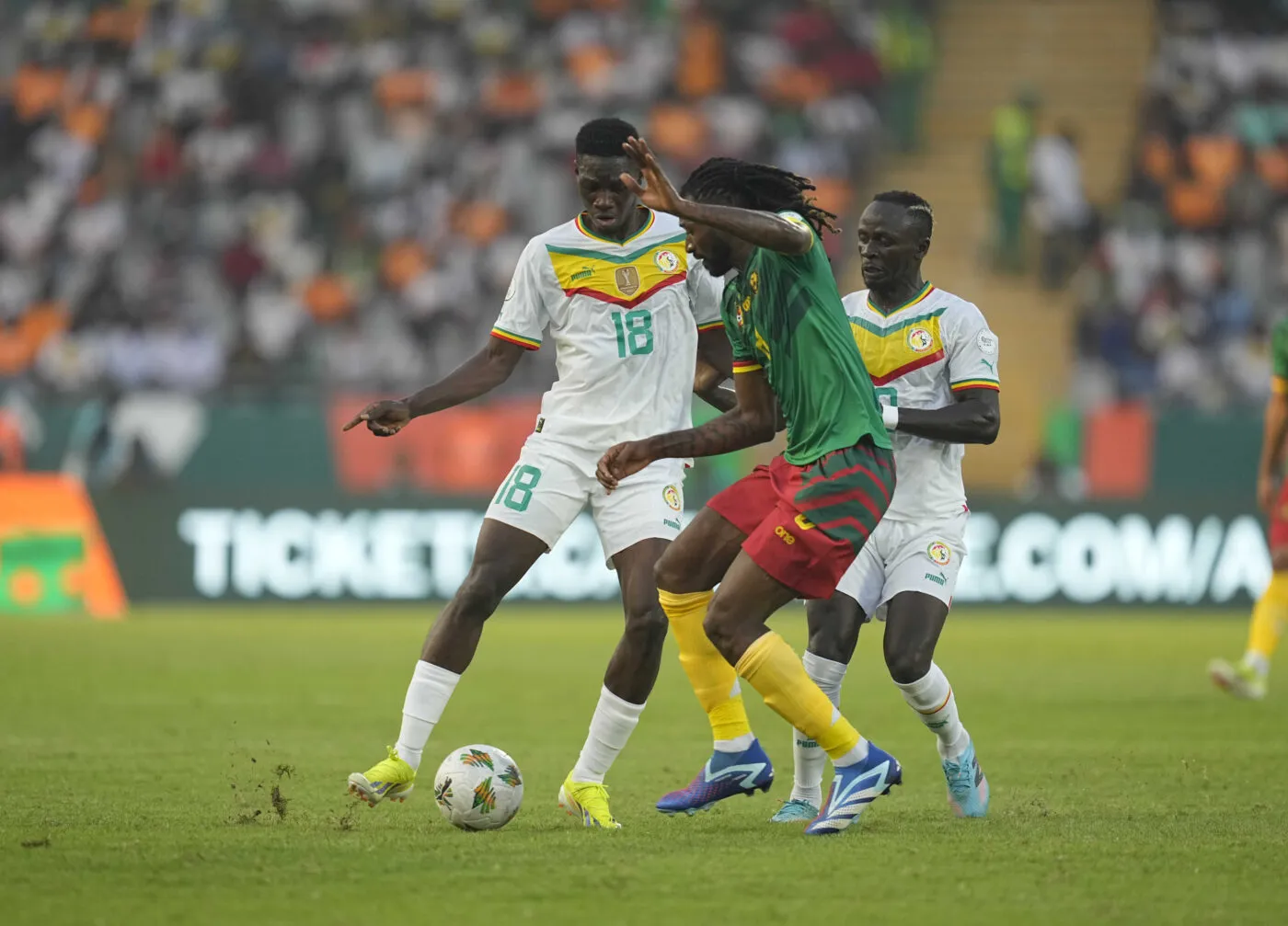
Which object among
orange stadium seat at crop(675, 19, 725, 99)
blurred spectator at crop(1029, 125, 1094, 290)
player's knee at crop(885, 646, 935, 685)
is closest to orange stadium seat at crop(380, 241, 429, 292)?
orange stadium seat at crop(675, 19, 725, 99)

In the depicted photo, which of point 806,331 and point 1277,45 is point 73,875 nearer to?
point 806,331

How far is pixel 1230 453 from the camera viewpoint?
20.5m

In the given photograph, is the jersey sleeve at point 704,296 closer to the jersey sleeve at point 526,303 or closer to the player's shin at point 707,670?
the jersey sleeve at point 526,303

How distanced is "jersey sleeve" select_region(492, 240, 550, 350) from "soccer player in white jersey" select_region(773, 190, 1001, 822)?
1242mm

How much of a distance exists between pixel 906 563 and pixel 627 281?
1527 millimetres

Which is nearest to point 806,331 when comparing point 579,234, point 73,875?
point 579,234

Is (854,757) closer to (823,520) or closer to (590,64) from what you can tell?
(823,520)

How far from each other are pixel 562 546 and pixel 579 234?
10.9m

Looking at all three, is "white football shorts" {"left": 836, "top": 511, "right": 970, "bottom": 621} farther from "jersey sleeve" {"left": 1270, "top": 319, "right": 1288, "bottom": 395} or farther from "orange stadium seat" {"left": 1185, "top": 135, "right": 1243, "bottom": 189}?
"orange stadium seat" {"left": 1185, "top": 135, "right": 1243, "bottom": 189}

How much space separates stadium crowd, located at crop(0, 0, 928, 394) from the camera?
22281 millimetres

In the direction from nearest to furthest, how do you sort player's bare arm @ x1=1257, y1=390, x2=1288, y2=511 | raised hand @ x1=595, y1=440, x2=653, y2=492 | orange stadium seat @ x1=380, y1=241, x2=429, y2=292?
1. raised hand @ x1=595, y1=440, x2=653, y2=492
2. player's bare arm @ x1=1257, y1=390, x2=1288, y2=511
3. orange stadium seat @ x1=380, y1=241, x2=429, y2=292

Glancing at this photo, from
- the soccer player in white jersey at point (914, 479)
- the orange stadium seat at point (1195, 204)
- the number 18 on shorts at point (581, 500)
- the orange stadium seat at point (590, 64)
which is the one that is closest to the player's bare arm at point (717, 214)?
the soccer player in white jersey at point (914, 479)

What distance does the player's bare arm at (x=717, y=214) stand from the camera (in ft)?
19.9

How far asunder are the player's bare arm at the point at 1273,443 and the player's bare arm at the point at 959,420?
199 inches
